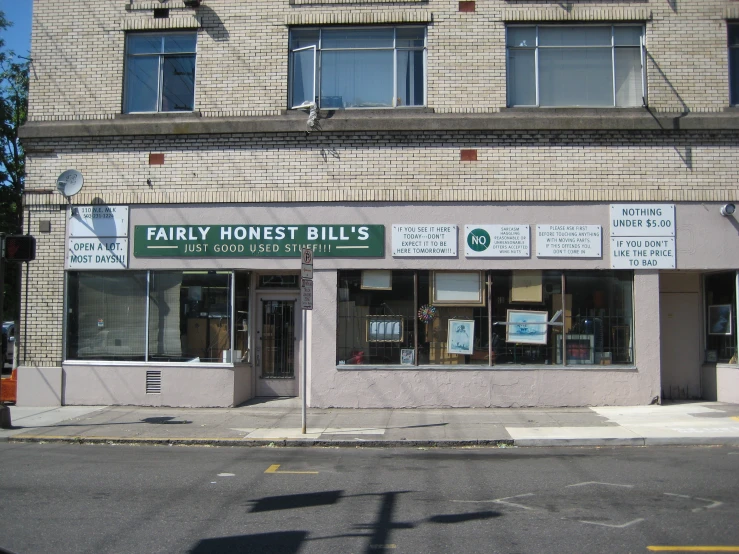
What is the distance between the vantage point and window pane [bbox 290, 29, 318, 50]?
48.5 feet

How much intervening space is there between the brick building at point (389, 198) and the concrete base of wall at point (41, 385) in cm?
4

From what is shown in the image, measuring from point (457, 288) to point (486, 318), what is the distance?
816mm

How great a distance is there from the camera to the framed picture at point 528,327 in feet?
46.0

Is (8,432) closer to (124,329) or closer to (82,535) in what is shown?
(124,329)

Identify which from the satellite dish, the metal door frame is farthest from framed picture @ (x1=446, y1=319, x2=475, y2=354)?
the satellite dish

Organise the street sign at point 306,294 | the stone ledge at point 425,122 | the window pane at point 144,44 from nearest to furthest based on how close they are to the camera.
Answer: the street sign at point 306,294 → the stone ledge at point 425,122 → the window pane at point 144,44

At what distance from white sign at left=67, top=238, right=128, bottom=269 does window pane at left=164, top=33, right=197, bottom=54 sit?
13.4 ft

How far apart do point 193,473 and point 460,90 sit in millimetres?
9167

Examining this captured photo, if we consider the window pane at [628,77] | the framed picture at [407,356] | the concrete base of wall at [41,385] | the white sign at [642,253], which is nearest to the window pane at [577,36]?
the window pane at [628,77]

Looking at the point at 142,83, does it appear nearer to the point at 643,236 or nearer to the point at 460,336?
the point at 460,336

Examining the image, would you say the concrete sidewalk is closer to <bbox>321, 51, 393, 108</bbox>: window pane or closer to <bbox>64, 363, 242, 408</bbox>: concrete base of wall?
<bbox>64, 363, 242, 408</bbox>: concrete base of wall

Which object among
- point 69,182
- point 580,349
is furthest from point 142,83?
point 580,349

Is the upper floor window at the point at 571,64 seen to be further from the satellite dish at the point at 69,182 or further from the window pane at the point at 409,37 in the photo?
the satellite dish at the point at 69,182

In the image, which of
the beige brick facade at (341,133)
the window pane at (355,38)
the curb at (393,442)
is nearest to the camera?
the curb at (393,442)
